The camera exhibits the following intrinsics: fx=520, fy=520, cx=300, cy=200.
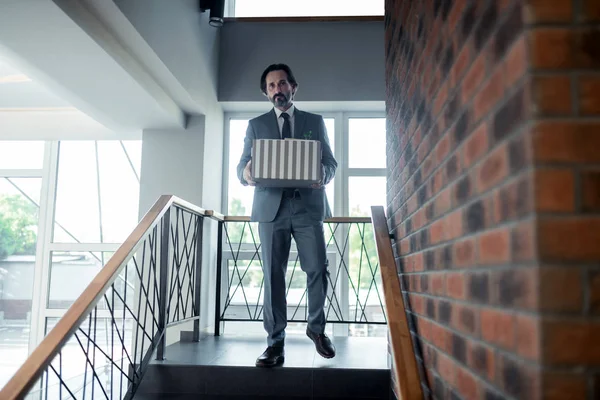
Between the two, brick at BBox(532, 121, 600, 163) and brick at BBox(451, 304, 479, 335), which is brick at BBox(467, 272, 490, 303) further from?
brick at BBox(532, 121, 600, 163)

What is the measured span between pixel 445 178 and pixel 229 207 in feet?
11.9

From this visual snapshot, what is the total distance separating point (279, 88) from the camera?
8.50 ft

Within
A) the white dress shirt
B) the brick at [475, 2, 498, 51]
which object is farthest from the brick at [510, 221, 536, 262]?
the white dress shirt

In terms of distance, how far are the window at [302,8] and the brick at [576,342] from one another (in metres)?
4.29

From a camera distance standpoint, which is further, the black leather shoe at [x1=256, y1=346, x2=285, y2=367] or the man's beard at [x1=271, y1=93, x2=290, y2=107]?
the man's beard at [x1=271, y1=93, x2=290, y2=107]

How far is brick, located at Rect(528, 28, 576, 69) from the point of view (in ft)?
2.33

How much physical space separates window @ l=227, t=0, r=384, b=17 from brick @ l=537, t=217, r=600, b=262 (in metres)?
4.23

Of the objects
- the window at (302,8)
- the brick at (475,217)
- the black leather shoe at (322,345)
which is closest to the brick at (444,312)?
the brick at (475,217)

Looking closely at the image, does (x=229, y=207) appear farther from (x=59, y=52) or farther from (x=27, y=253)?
(x=27, y=253)

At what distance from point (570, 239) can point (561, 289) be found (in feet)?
0.22

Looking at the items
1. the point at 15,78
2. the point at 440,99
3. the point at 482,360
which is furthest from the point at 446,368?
the point at 15,78

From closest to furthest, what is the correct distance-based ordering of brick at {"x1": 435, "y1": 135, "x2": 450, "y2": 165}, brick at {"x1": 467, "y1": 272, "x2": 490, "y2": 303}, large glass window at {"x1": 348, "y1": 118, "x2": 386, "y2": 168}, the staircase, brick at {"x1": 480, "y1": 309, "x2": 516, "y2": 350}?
brick at {"x1": 480, "y1": 309, "x2": 516, "y2": 350} < brick at {"x1": 467, "y1": 272, "x2": 490, "y2": 303} < brick at {"x1": 435, "y1": 135, "x2": 450, "y2": 165} < the staircase < large glass window at {"x1": 348, "y1": 118, "x2": 386, "y2": 168}

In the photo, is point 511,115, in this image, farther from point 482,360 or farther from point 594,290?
point 482,360

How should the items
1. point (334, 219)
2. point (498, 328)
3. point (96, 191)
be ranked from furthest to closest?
point (96, 191) < point (334, 219) < point (498, 328)
